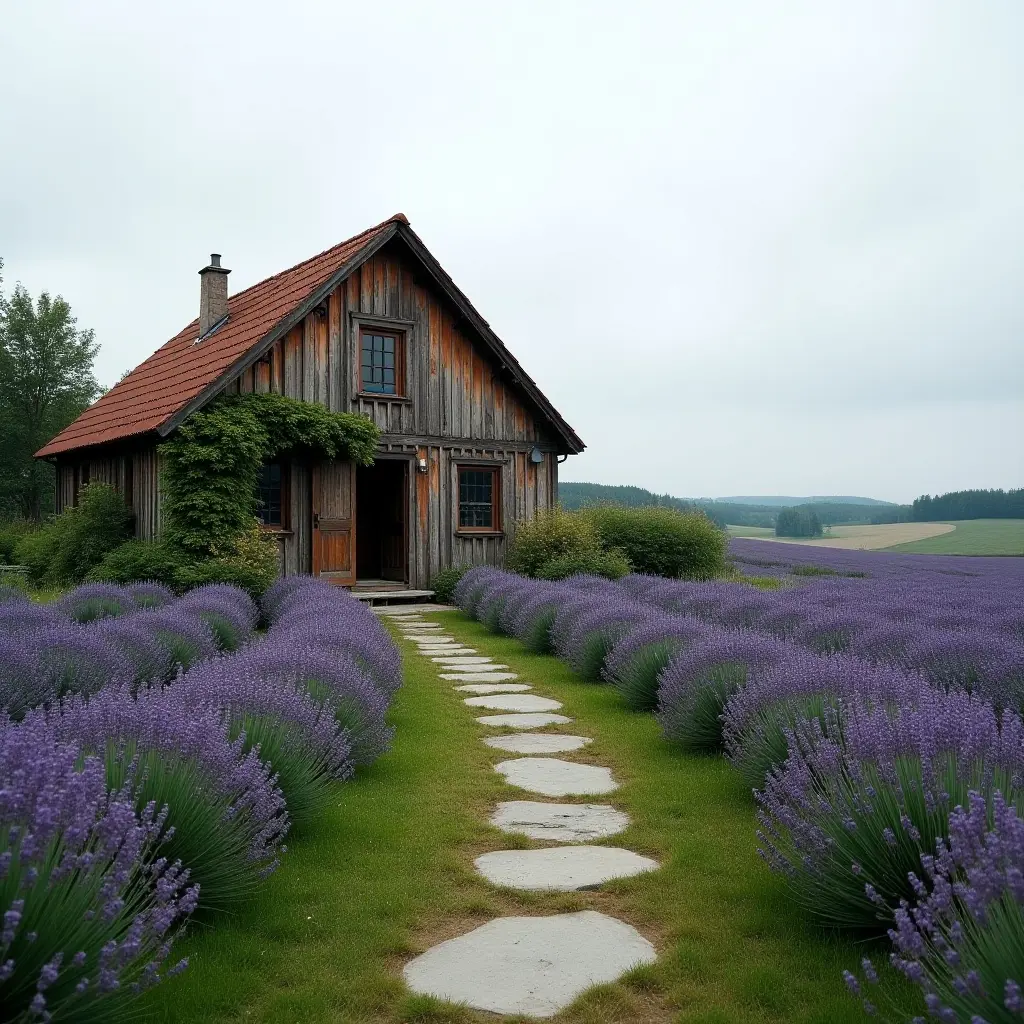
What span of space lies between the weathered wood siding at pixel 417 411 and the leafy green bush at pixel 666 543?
4.70 ft

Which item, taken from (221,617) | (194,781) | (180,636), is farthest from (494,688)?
(194,781)

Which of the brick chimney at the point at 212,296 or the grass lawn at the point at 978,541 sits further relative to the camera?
the grass lawn at the point at 978,541

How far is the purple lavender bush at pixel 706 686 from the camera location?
5156 millimetres

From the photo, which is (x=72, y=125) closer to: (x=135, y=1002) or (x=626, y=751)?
(x=626, y=751)

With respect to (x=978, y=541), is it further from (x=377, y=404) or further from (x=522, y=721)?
(x=522, y=721)

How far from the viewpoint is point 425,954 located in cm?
284

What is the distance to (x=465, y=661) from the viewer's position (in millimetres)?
8797

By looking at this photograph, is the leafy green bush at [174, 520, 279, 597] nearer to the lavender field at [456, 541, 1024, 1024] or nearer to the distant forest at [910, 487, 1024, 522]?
the lavender field at [456, 541, 1024, 1024]

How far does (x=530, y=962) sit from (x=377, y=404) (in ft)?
41.6

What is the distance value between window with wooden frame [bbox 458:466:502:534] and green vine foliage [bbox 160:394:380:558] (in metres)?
3.38

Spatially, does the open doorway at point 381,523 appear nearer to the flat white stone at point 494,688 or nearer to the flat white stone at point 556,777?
the flat white stone at point 494,688

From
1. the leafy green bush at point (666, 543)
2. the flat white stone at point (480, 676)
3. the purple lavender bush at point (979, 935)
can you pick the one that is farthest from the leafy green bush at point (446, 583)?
the purple lavender bush at point (979, 935)

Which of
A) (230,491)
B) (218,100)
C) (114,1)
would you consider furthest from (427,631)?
(114,1)

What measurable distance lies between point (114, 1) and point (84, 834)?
34.4 ft
